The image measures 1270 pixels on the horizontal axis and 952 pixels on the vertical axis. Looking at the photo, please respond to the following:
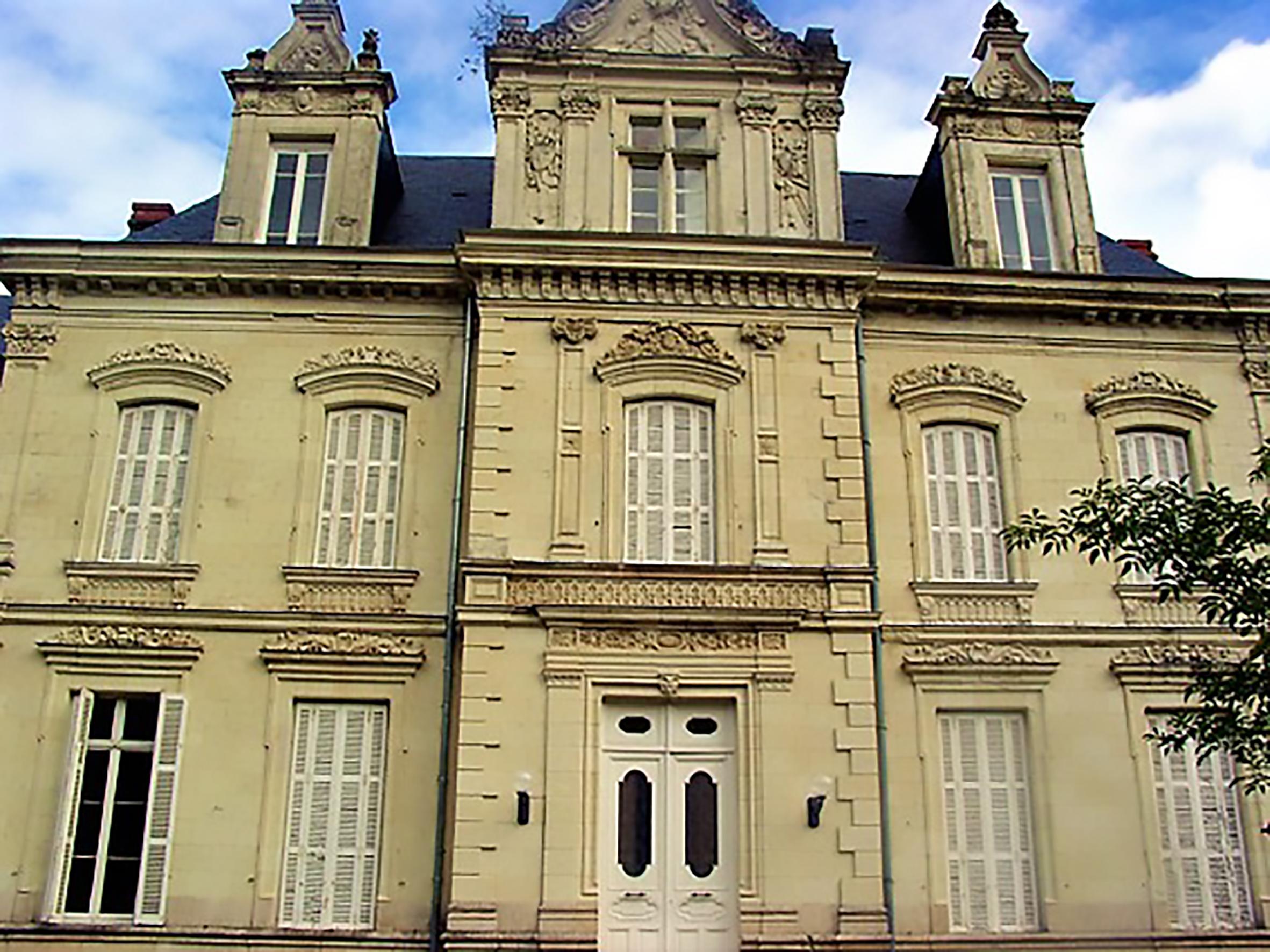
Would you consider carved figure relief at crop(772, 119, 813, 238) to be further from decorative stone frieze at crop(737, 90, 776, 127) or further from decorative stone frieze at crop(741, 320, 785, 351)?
decorative stone frieze at crop(741, 320, 785, 351)

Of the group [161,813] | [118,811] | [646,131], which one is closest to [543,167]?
[646,131]

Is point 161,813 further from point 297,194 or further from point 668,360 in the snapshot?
point 297,194

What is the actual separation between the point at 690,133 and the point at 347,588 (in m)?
7.03

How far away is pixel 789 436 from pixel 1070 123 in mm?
6315

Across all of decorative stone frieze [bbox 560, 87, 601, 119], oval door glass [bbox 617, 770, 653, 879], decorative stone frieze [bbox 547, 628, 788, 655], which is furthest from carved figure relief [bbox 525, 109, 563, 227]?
oval door glass [bbox 617, 770, 653, 879]

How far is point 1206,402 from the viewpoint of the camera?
51.2 ft

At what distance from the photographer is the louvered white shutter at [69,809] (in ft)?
42.8

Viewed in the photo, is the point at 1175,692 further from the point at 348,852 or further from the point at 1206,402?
the point at 348,852

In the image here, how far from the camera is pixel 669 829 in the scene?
1317cm

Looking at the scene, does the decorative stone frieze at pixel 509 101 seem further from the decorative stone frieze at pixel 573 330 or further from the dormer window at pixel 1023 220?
the dormer window at pixel 1023 220

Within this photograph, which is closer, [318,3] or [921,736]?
[921,736]

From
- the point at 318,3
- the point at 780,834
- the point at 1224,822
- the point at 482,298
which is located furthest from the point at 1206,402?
the point at 318,3

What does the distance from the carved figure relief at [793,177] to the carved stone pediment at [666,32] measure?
1.04 m

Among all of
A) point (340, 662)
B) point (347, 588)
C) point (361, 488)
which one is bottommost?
point (340, 662)
